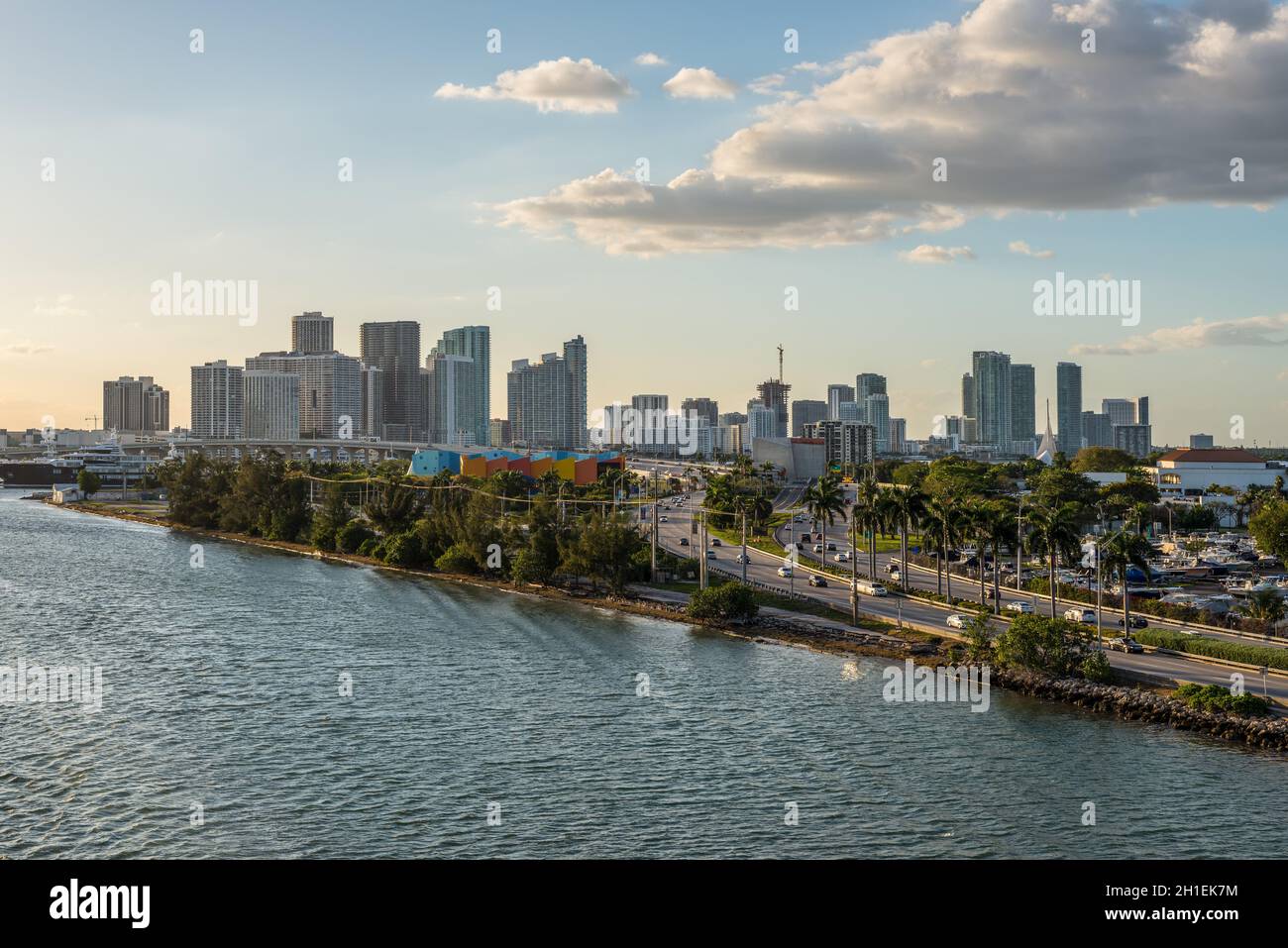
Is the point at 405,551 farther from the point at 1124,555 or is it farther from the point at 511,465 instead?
the point at 511,465

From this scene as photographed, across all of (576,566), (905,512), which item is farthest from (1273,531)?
(576,566)

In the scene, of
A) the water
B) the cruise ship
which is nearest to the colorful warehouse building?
the cruise ship

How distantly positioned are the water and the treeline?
12513 mm

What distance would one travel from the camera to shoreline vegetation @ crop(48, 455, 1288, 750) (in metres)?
31.9

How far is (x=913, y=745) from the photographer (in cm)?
2831

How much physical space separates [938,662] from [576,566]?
2191cm

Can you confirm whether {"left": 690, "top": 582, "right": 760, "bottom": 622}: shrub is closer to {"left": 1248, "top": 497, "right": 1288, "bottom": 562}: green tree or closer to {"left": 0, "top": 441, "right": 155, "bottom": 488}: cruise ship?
{"left": 1248, "top": 497, "right": 1288, "bottom": 562}: green tree

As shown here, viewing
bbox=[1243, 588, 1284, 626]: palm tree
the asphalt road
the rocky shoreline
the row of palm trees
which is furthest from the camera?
the row of palm trees

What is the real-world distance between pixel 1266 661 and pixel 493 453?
4055 inches

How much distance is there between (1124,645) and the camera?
3697cm
